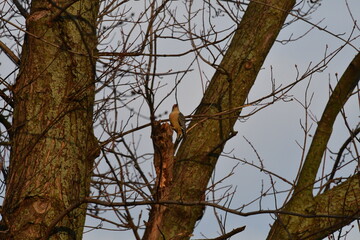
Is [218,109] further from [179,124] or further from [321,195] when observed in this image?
[321,195]

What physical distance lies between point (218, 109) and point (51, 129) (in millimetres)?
1572

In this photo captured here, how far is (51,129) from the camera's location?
4.27 meters

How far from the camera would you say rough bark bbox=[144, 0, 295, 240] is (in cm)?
465

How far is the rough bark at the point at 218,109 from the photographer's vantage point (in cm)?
465

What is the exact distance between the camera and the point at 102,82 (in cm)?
473

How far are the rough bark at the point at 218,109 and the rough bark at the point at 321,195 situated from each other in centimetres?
72

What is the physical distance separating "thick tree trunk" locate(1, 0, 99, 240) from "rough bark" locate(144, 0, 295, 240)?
0.80 meters

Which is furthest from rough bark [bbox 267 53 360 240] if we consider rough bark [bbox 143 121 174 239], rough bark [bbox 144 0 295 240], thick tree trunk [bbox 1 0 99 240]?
thick tree trunk [bbox 1 0 99 240]

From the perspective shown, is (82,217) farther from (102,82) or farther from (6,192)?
(102,82)

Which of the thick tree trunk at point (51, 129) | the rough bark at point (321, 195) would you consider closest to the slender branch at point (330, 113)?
the rough bark at point (321, 195)

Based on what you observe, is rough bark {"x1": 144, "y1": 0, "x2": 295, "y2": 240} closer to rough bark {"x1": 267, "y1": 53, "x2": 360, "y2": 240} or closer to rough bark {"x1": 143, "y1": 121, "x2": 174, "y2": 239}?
rough bark {"x1": 143, "y1": 121, "x2": 174, "y2": 239}

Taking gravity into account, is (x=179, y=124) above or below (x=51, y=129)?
above

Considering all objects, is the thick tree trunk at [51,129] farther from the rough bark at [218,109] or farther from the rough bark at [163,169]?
the rough bark at [218,109]

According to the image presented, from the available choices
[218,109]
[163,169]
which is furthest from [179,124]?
[163,169]
